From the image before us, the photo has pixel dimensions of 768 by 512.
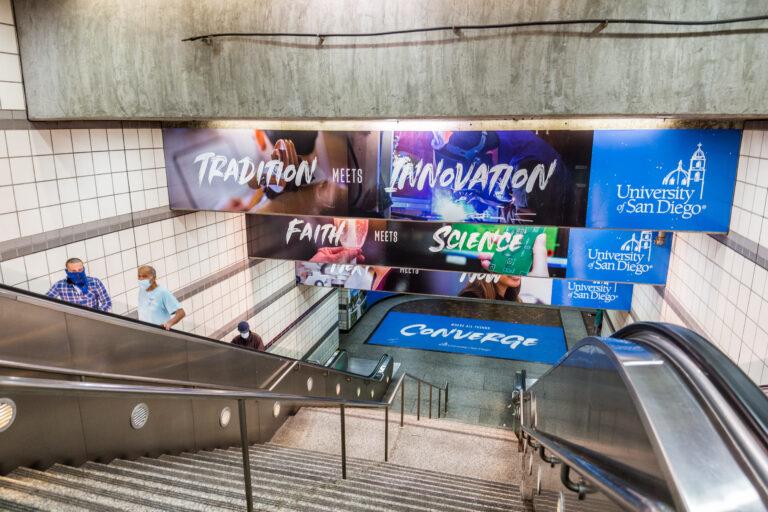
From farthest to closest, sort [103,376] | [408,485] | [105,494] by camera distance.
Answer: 1. [408,485]
2. [103,376]
3. [105,494]

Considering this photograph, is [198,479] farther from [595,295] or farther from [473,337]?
[473,337]

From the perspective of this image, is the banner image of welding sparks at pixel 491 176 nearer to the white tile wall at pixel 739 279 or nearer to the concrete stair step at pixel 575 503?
the white tile wall at pixel 739 279

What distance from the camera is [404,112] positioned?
14.5 ft

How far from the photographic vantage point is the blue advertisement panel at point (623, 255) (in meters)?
6.25

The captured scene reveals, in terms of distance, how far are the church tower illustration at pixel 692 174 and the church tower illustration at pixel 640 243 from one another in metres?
1.56

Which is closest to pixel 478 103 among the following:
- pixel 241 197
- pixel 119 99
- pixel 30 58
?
pixel 241 197

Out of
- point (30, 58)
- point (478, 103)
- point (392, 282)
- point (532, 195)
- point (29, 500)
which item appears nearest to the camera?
point (29, 500)

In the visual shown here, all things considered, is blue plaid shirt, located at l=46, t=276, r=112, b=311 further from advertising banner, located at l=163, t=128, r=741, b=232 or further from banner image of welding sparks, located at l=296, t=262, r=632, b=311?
banner image of welding sparks, located at l=296, t=262, r=632, b=311

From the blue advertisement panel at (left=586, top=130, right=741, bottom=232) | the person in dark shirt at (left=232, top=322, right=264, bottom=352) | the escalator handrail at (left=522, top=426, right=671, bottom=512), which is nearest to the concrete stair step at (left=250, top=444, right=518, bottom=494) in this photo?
the person in dark shirt at (left=232, top=322, right=264, bottom=352)

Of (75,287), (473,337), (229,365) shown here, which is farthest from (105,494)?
(473,337)

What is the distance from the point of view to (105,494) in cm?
199

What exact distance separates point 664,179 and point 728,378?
399 cm

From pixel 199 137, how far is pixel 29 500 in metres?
4.76

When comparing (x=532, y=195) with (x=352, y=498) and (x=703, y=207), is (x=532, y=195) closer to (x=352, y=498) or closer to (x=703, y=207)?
(x=703, y=207)
